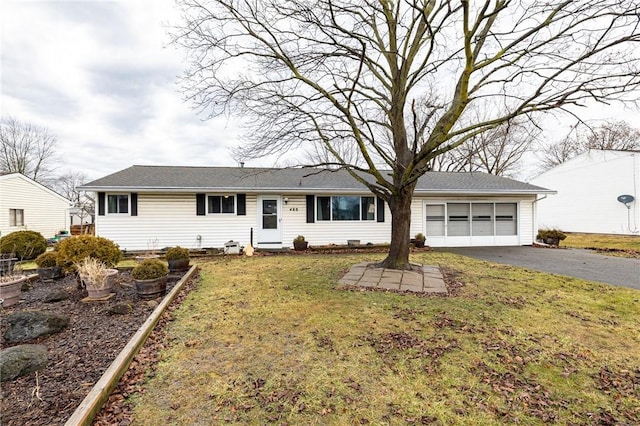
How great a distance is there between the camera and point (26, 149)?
25.4 metres

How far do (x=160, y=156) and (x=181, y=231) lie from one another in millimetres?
15226

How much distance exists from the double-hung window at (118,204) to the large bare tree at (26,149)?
2264 cm

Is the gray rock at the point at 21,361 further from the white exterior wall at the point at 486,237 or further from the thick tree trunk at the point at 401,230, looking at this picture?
the white exterior wall at the point at 486,237

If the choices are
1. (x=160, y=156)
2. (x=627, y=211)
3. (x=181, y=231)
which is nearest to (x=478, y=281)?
(x=181, y=231)

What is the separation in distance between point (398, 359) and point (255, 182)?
10.1m

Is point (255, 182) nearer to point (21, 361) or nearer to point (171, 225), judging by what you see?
point (171, 225)

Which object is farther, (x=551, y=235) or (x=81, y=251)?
(x=551, y=235)

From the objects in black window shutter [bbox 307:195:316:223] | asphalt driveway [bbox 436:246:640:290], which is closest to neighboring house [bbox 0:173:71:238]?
black window shutter [bbox 307:195:316:223]

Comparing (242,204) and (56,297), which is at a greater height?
(242,204)

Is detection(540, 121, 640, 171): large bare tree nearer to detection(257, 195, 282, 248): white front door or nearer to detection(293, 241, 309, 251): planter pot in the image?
detection(293, 241, 309, 251): planter pot

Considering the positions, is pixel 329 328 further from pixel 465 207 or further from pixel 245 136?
pixel 465 207

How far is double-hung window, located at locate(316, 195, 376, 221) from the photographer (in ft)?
40.8

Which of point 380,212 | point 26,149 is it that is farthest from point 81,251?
point 26,149

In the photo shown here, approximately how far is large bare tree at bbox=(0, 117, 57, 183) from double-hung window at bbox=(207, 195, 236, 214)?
25072 mm
